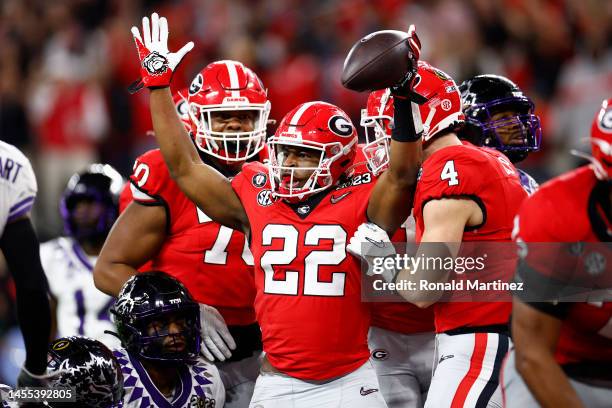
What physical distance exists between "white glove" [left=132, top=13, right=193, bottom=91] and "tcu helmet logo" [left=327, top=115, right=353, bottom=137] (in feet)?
2.27

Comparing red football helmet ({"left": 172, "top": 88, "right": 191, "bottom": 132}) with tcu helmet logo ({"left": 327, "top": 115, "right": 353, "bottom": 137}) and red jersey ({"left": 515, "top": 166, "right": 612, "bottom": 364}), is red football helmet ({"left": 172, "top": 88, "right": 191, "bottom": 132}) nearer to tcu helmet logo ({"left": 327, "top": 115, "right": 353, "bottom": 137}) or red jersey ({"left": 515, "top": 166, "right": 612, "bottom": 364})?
tcu helmet logo ({"left": 327, "top": 115, "right": 353, "bottom": 137})

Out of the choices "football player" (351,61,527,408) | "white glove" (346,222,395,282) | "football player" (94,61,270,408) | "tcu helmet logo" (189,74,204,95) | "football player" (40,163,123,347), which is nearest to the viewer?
"football player" (351,61,527,408)

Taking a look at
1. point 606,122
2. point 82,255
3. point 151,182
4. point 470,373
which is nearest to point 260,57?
point 82,255

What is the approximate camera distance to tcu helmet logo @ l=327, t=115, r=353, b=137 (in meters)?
4.08

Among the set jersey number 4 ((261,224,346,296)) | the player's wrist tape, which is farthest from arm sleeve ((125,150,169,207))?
the player's wrist tape

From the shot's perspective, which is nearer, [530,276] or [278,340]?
[530,276]

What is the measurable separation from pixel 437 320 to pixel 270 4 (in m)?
7.50

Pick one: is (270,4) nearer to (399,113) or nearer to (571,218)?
(399,113)

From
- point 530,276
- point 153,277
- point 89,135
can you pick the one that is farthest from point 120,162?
Answer: point 530,276

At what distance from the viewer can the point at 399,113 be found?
3814mm

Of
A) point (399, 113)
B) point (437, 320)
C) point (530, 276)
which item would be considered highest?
point (399, 113)

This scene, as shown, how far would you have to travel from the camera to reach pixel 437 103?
4.05 metres

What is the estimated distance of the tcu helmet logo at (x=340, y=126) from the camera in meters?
4.08

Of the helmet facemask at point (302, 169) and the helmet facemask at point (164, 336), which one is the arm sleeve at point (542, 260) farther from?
the helmet facemask at point (164, 336)
